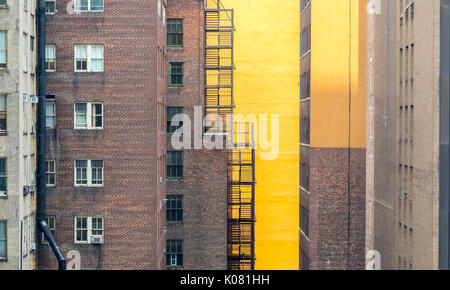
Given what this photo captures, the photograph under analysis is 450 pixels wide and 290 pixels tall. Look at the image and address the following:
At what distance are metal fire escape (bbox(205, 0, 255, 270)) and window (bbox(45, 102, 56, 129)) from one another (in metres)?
14.3

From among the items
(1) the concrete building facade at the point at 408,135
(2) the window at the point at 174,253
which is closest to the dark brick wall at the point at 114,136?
(2) the window at the point at 174,253

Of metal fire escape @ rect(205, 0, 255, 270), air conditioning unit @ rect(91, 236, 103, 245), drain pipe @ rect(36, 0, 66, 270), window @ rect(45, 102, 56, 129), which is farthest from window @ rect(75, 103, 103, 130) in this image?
metal fire escape @ rect(205, 0, 255, 270)

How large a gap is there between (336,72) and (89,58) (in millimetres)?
19476

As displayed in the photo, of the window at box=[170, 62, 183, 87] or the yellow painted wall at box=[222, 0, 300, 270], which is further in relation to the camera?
the yellow painted wall at box=[222, 0, 300, 270]

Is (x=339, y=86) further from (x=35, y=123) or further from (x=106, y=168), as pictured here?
(x=35, y=123)

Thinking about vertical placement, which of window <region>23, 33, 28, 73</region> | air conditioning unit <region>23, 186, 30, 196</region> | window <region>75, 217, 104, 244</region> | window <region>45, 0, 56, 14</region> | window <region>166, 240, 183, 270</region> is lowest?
window <region>166, 240, 183, 270</region>

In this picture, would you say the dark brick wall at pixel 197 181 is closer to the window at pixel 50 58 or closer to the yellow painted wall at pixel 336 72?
the yellow painted wall at pixel 336 72

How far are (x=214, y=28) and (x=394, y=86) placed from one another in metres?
14.1

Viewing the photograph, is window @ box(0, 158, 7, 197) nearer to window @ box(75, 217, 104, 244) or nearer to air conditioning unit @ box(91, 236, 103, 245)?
window @ box(75, 217, 104, 244)

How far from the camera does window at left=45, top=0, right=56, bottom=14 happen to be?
35.8 meters

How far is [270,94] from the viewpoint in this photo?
52156 mm

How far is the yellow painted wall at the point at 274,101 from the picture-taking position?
52.0 metres
